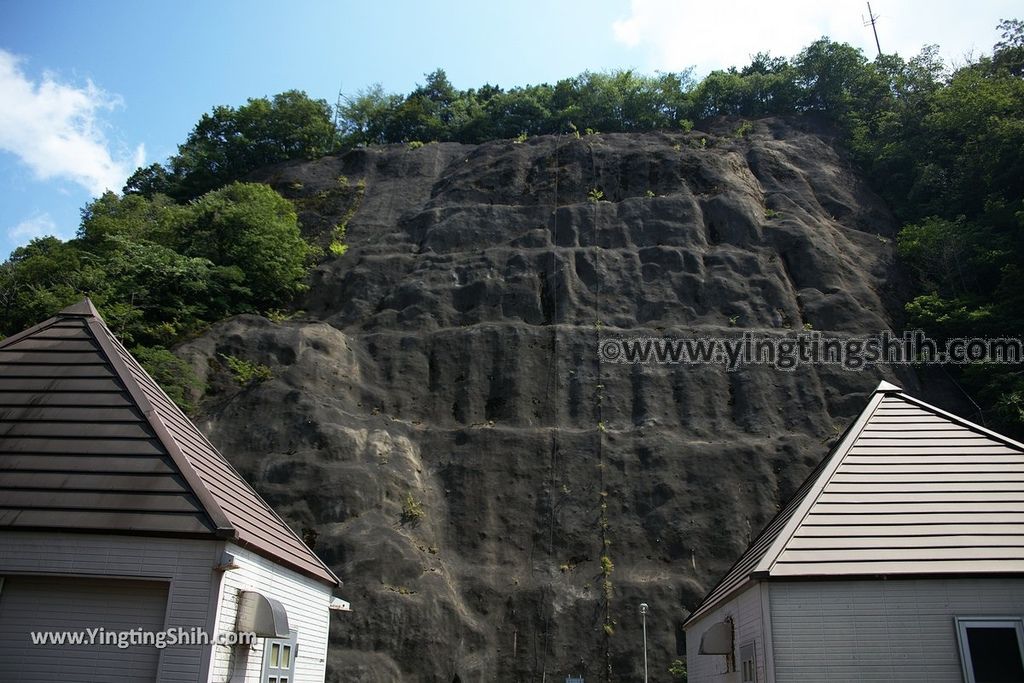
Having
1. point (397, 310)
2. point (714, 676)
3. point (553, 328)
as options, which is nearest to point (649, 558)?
point (714, 676)

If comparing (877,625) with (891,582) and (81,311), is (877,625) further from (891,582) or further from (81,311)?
(81,311)

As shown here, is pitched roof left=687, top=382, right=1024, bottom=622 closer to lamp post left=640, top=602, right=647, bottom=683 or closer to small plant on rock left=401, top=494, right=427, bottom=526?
lamp post left=640, top=602, right=647, bottom=683

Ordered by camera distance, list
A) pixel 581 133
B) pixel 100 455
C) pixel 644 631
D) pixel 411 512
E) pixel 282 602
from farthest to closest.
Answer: pixel 581 133 < pixel 411 512 < pixel 644 631 < pixel 282 602 < pixel 100 455

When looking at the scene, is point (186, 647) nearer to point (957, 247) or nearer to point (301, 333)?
point (301, 333)

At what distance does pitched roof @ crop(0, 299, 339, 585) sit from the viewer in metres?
10.8

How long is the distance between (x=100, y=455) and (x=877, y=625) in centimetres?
1144

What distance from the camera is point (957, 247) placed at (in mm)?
32531

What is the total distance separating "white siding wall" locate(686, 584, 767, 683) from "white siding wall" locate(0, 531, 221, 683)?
7842 mm

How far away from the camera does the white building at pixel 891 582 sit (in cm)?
1138

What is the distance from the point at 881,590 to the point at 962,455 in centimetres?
363

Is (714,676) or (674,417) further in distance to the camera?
(674,417)

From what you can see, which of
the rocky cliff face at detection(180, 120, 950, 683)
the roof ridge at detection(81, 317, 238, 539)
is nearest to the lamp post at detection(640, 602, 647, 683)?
the rocky cliff face at detection(180, 120, 950, 683)

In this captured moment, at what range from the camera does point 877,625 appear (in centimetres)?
1151

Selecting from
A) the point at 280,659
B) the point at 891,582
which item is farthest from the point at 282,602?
the point at 891,582
